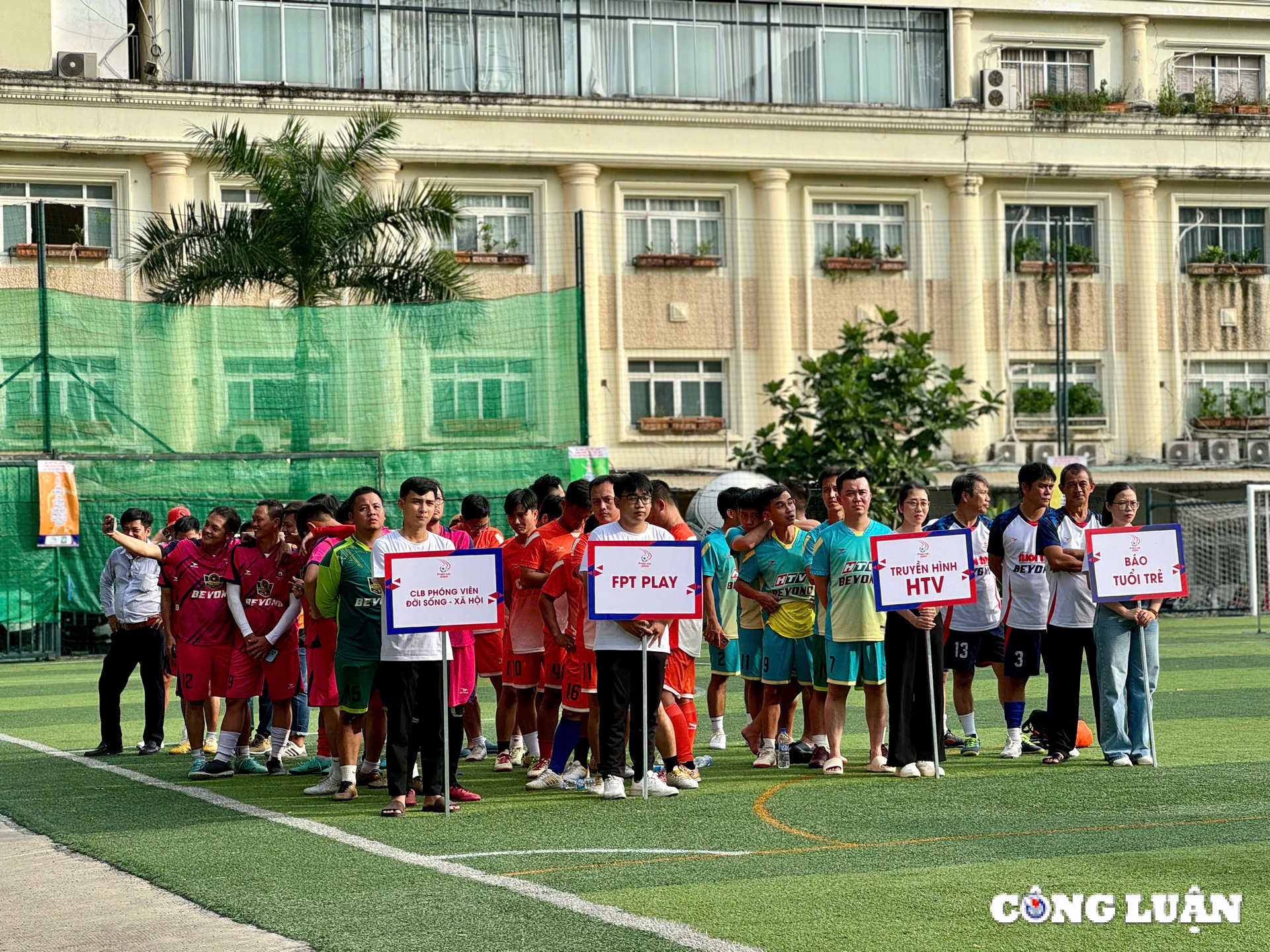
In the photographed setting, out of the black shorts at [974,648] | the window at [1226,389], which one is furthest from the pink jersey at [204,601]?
the window at [1226,389]

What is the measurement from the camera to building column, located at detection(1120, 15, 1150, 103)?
130 feet

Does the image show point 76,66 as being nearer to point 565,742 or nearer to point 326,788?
point 326,788

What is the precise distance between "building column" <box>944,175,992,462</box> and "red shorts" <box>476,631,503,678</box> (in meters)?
26.0

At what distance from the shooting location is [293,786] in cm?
1197

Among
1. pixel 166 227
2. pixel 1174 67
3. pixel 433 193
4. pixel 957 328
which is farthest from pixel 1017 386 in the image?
pixel 166 227

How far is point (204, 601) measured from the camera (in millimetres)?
12859

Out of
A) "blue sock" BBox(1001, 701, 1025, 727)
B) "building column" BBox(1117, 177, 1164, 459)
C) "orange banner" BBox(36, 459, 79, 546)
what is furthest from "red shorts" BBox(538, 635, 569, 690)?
"building column" BBox(1117, 177, 1164, 459)

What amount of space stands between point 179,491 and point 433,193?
6.24m

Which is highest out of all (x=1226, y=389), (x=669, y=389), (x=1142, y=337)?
(x=1142, y=337)

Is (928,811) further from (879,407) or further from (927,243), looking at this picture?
(927,243)

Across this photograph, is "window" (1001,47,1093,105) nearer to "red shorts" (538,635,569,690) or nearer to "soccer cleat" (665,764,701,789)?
"red shorts" (538,635,569,690)

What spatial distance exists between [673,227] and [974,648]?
24.8 meters

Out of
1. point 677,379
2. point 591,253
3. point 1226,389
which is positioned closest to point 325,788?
point 591,253

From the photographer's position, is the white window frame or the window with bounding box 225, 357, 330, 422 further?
the white window frame
